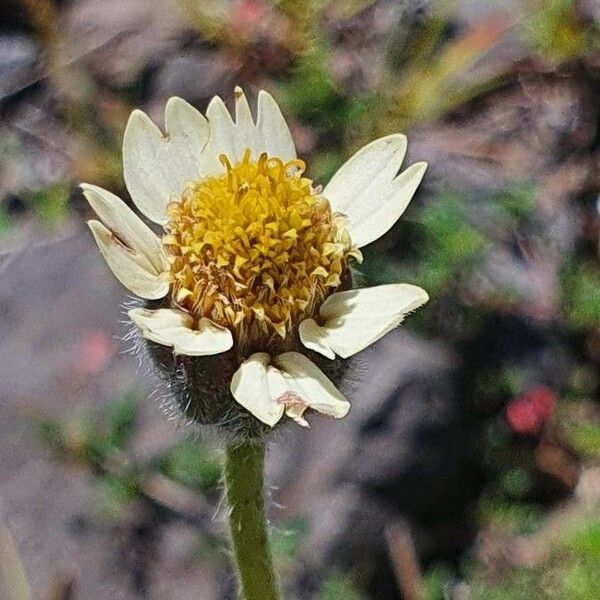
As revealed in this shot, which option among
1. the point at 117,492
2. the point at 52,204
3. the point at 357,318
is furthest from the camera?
the point at 52,204

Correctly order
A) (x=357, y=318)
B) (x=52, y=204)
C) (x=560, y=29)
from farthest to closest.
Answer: (x=52, y=204) < (x=560, y=29) < (x=357, y=318)

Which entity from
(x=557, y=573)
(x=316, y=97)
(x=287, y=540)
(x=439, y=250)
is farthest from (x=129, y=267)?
(x=316, y=97)

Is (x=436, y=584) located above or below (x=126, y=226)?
below

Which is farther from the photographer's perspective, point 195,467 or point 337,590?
point 195,467

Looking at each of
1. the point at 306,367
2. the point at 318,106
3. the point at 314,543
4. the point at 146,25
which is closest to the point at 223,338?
the point at 306,367

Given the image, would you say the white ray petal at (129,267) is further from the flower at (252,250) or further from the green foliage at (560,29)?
the green foliage at (560,29)

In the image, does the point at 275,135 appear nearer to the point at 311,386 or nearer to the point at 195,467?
the point at 311,386

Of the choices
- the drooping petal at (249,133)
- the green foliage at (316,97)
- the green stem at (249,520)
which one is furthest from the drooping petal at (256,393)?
the green foliage at (316,97)

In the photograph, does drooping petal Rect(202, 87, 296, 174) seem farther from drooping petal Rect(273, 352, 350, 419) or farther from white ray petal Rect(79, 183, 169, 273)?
drooping petal Rect(273, 352, 350, 419)

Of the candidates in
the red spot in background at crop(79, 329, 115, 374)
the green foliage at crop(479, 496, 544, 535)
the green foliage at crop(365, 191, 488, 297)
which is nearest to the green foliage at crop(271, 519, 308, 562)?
the green foliage at crop(479, 496, 544, 535)
